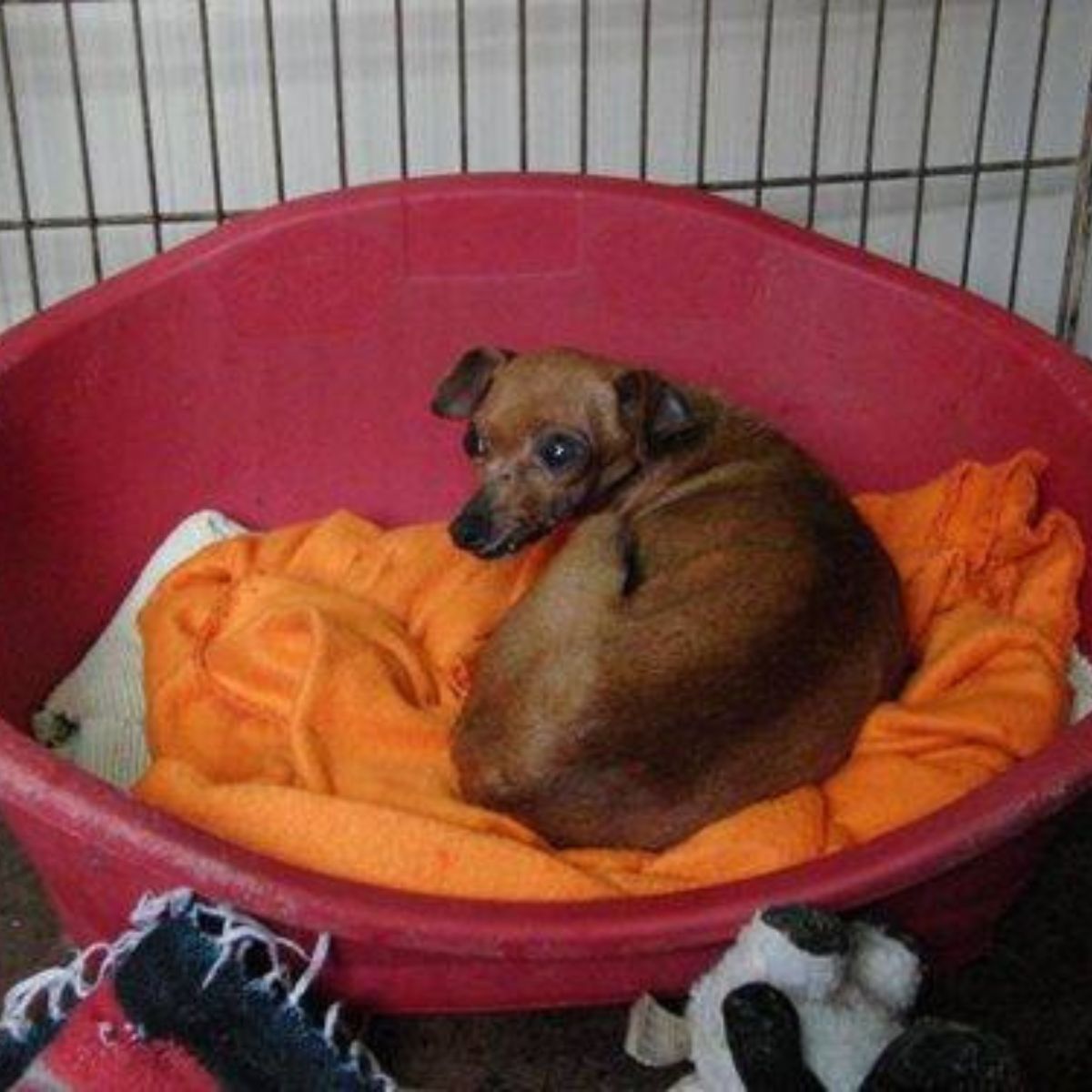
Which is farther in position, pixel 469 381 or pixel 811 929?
pixel 469 381

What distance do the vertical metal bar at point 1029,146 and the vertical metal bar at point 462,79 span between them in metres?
0.84

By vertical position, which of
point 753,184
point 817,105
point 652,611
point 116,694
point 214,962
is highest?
point 817,105

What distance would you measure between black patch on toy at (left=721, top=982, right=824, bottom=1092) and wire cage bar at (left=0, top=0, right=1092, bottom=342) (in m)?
1.49

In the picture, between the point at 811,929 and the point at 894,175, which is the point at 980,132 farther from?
the point at 811,929

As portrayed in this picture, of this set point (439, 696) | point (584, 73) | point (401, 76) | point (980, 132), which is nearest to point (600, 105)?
point (584, 73)

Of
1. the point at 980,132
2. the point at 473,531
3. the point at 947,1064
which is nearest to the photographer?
the point at 947,1064

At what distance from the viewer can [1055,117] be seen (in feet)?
9.16

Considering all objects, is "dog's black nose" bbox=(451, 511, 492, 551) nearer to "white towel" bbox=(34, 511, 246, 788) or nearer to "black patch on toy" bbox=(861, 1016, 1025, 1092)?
"white towel" bbox=(34, 511, 246, 788)

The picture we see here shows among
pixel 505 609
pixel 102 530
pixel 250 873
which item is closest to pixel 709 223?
pixel 505 609

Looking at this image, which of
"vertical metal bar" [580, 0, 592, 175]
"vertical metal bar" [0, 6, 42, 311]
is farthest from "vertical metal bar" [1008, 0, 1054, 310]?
"vertical metal bar" [0, 6, 42, 311]

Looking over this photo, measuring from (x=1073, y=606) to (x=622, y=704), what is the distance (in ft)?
2.13

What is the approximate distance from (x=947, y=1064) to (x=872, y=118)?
5.58 ft

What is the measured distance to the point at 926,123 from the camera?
255 cm

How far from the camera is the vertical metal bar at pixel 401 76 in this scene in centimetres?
238
